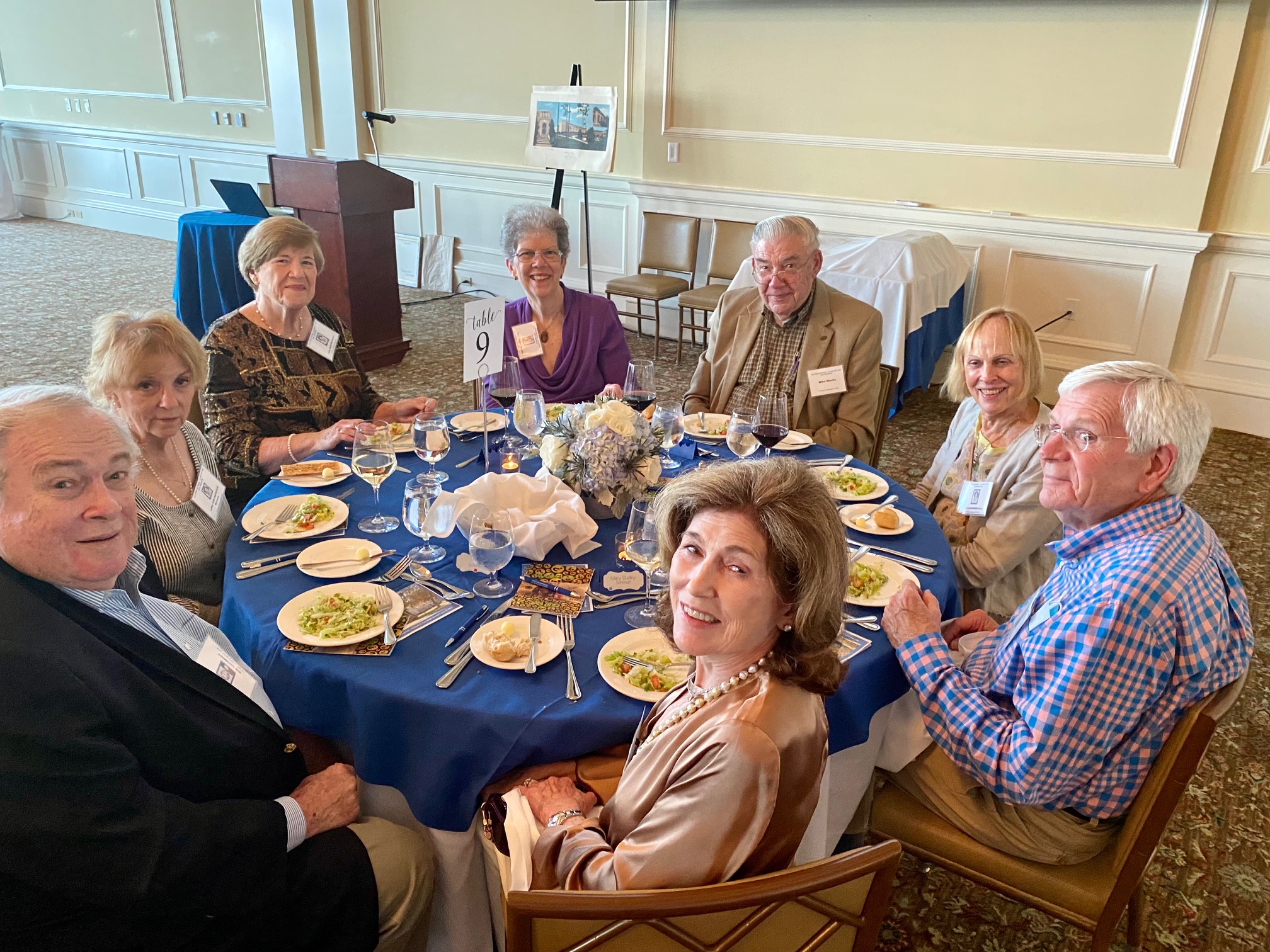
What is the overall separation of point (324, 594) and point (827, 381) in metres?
1.89

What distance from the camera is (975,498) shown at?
93.8 inches

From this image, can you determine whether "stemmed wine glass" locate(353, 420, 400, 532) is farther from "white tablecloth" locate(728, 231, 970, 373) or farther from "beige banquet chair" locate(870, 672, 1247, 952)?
"white tablecloth" locate(728, 231, 970, 373)

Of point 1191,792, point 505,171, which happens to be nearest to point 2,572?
point 1191,792

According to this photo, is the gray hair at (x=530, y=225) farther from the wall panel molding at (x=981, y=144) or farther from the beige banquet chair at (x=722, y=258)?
the wall panel molding at (x=981, y=144)

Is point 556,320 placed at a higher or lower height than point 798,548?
lower

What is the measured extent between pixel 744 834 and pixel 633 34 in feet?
22.9

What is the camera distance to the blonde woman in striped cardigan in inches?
83.5

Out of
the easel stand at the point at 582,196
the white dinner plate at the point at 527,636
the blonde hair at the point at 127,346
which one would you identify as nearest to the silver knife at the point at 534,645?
the white dinner plate at the point at 527,636

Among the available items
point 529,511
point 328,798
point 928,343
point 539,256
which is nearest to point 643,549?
point 529,511

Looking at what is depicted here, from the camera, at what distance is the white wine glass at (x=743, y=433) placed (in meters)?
2.38

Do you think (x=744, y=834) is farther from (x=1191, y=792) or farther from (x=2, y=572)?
(x=1191, y=792)

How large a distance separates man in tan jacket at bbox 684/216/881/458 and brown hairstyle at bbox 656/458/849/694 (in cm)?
176

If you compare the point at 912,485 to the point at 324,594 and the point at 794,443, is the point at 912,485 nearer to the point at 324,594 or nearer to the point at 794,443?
the point at 794,443

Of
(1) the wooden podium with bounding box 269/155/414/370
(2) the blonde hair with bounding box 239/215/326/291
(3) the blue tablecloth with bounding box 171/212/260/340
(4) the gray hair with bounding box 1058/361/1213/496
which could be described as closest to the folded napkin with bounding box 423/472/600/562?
(4) the gray hair with bounding box 1058/361/1213/496
